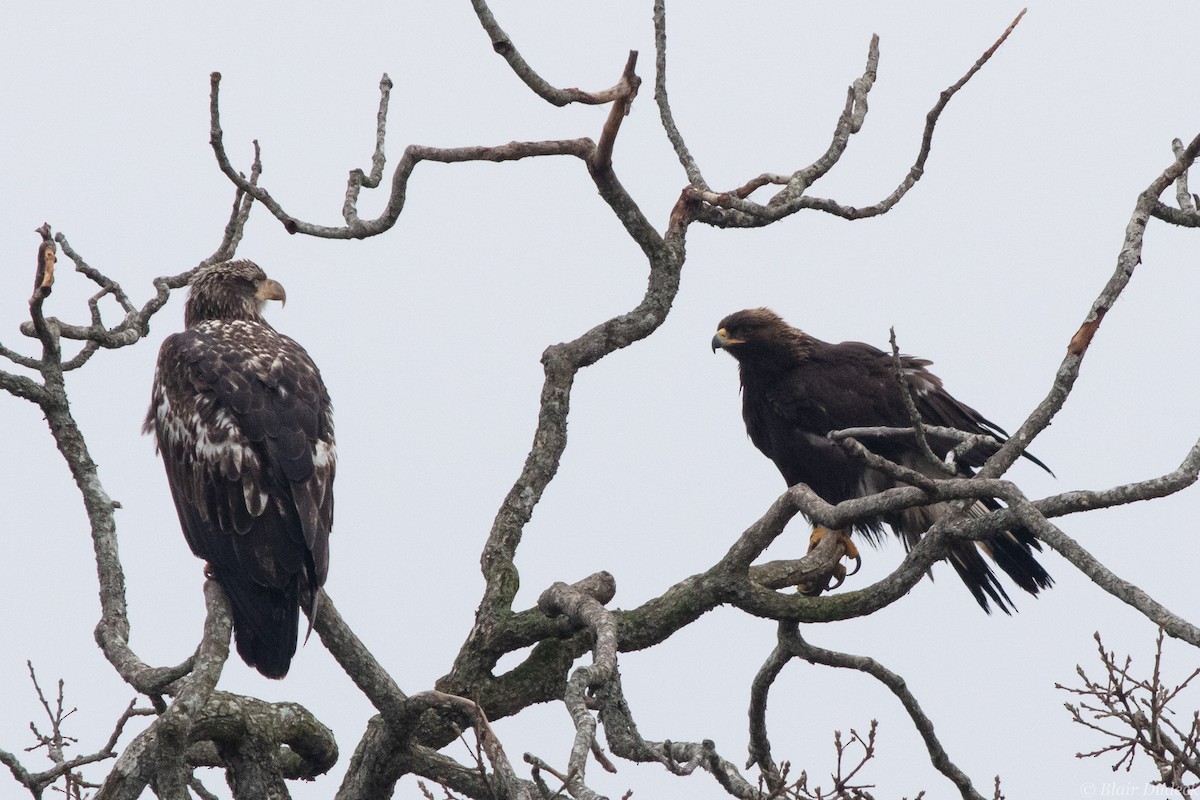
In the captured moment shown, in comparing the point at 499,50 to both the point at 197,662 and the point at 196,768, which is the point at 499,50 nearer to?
the point at 197,662

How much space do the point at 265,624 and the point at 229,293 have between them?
2.17 meters

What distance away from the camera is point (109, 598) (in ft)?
15.4

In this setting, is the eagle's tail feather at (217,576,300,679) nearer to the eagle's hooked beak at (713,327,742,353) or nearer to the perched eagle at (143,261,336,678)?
the perched eagle at (143,261,336,678)

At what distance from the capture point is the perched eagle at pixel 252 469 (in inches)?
200

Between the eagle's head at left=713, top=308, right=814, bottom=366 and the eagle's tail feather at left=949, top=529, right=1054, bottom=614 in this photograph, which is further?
the eagle's head at left=713, top=308, right=814, bottom=366

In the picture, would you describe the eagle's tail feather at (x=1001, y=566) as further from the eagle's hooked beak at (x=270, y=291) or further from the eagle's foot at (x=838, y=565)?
the eagle's hooked beak at (x=270, y=291)

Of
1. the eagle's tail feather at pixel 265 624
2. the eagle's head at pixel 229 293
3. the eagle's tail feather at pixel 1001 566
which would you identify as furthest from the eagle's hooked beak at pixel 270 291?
the eagle's tail feather at pixel 1001 566

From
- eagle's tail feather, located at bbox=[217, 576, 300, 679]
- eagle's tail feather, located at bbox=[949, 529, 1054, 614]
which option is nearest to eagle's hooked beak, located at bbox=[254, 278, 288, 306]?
eagle's tail feather, located at bbox=[217, 576, 300, 679]

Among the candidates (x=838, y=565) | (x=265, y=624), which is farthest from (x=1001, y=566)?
(x=265, y=624)

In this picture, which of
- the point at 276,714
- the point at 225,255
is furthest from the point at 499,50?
the point at 276,714

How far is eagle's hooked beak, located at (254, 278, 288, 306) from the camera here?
6797mm

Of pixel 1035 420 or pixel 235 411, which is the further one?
pixel 235 411

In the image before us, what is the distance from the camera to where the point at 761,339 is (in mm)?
8008

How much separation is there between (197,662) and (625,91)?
2.41m
